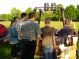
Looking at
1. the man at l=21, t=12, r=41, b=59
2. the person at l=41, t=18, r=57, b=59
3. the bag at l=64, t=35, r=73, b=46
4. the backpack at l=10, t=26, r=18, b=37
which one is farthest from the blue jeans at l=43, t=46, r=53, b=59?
the backpack at l=10, t=26, r=18, b=37

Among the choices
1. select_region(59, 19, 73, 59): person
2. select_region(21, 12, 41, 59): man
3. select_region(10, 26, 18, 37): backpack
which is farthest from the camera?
select_region(10, 26, 18, 37): backpack

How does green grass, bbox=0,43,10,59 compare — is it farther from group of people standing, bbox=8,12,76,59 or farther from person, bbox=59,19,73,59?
person, bbox=59,19,73,59

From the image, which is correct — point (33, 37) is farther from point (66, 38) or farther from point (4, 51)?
point (4, 51)

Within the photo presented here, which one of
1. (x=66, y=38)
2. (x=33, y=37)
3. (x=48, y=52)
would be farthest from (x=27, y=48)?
(x=66, y=38)

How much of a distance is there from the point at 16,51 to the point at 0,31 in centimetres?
528

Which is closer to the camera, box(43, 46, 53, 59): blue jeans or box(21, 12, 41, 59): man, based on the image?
box(43, 46, 53, 59): blue jeans

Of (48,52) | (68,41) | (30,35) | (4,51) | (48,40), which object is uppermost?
(30,35)

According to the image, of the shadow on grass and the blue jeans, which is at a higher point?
the blue jeans

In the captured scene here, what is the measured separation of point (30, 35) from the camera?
317 inches

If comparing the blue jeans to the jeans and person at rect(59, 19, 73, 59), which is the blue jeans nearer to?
the jeans

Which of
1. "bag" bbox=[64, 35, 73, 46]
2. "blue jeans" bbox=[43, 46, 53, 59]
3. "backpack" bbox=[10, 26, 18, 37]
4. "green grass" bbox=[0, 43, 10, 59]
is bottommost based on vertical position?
"green grass" bbox=[0, 43, 10, 59]

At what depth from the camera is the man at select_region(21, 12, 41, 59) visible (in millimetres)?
Answer: 7984

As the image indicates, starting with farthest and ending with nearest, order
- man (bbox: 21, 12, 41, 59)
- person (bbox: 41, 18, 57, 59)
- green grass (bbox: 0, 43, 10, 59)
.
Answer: green grass (bbox: 0, 43, 10, 59) → man (bbox: 21, 12, 41, 59) → person (bbox: 41, 18, 57, 59)

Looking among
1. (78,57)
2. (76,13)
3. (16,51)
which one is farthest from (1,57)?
(76,13)
